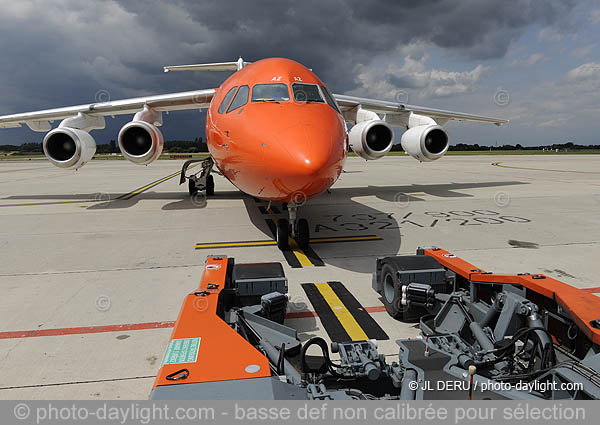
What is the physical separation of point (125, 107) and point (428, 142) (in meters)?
11.6

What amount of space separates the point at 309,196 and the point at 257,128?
1.46 m

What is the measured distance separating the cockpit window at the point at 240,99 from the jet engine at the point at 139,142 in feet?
20.9

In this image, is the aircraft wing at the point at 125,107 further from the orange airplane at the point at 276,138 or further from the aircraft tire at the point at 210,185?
the aircraft tire at the point at 210,185

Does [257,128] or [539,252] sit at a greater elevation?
[257,128]

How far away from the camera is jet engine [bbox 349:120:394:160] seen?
1277 cm

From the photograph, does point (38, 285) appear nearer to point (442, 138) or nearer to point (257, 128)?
point (257, 128)

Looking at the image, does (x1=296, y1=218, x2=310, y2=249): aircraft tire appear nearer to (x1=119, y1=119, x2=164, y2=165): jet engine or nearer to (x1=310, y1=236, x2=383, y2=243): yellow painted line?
(x1=310, y1=236, x2=383, y2=243): yellow painted line

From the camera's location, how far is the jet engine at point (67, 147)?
13.4m

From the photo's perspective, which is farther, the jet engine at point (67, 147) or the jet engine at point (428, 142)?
the jet engine at point (428, 142)

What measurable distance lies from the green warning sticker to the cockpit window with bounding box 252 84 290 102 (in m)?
5.50

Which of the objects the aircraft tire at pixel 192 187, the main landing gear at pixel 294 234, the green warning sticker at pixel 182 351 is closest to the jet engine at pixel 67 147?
the aircraft tire at pixel 192 187

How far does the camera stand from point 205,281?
3904mm

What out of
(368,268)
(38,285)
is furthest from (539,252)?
(38,285)

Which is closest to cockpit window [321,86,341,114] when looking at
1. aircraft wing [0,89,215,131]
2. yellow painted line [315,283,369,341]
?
yellow painted line [315,283,369,341]
